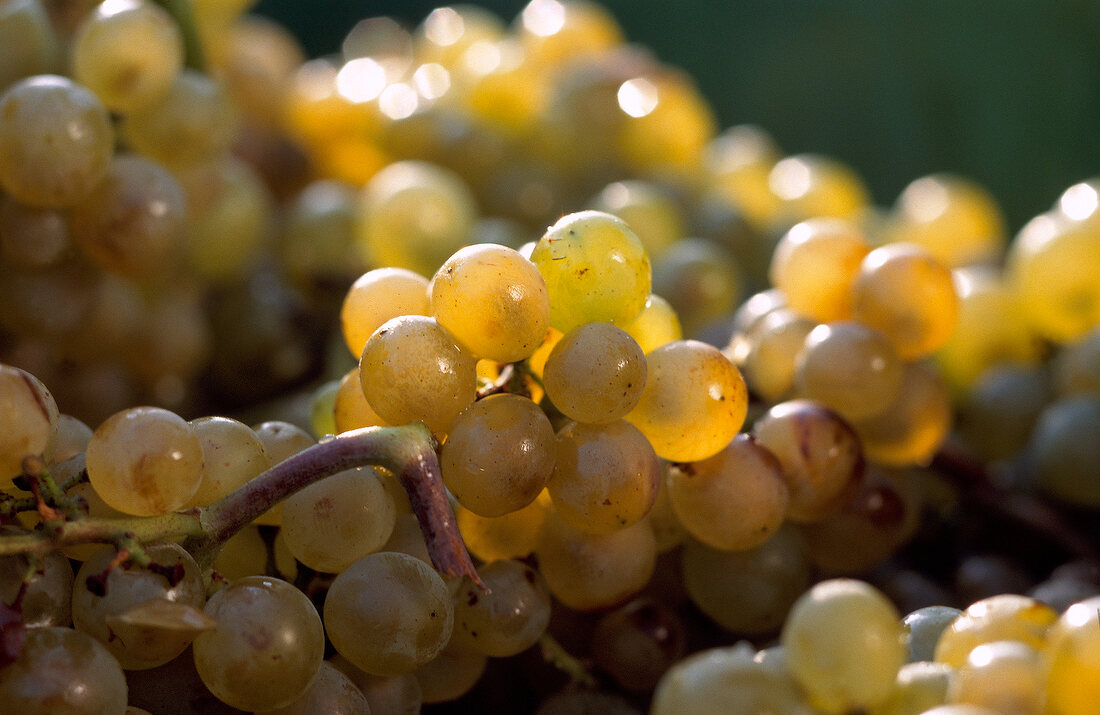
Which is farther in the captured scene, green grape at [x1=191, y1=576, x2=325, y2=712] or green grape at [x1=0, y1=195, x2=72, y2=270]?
green grape at [x1=0, y1=195, x2=72, y2=270]

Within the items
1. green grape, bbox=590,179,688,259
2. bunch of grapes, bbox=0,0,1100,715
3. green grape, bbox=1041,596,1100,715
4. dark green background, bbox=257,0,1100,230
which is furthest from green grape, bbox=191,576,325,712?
dark green background, bbox=257,0,1100,230

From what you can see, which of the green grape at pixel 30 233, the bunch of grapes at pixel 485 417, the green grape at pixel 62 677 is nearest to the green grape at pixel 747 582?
the bunch of grapes at pixel 485 417

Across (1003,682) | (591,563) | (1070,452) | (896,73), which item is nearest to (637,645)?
(591,563)

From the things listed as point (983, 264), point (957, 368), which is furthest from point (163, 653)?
point (983, 264)

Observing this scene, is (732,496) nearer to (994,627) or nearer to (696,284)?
(994,627)

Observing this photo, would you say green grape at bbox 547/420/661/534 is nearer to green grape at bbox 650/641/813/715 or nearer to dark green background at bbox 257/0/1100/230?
green grape at bbox 650/641/813/715
